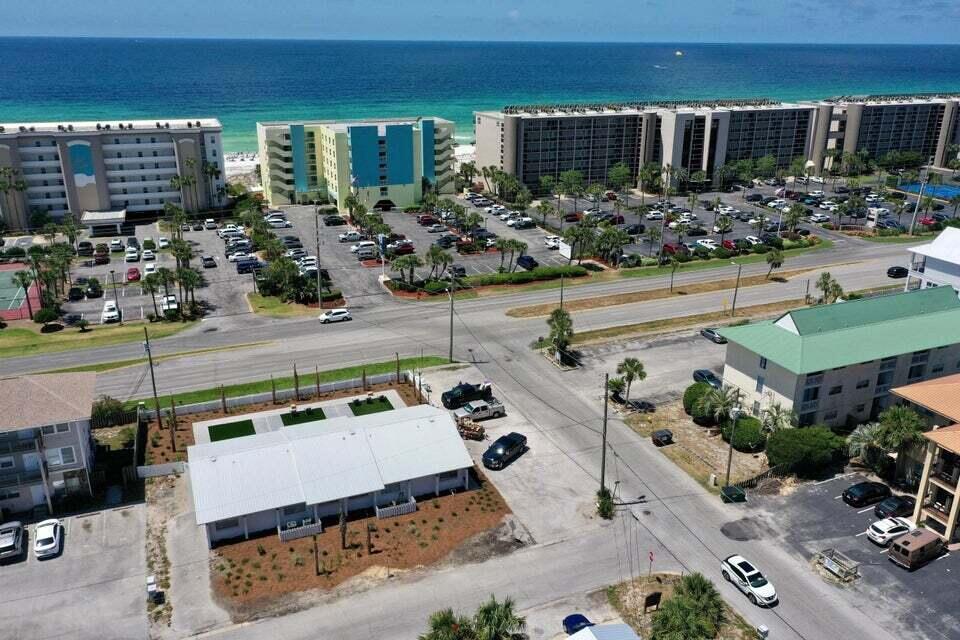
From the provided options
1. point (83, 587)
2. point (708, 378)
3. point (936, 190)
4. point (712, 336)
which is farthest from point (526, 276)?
point (936, 190)

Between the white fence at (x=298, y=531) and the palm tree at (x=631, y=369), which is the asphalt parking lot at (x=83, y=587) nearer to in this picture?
the white fence at (x=298, y=531)

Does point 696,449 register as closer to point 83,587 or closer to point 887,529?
point 887,529

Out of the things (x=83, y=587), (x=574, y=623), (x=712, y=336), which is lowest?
(x=83, y=587)

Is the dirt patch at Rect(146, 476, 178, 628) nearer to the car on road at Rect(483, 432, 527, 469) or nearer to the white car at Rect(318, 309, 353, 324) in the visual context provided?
the car on road at Rect(483, 432, 527, 469)

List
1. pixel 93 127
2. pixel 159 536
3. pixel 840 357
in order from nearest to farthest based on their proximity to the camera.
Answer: pixel 159 536
pixel 840 357
pixel 93 127

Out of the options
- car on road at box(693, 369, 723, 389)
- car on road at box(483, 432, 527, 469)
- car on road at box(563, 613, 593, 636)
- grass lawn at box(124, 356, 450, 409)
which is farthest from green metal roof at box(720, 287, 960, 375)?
grass lawn at box(124, 356, 450, 409)

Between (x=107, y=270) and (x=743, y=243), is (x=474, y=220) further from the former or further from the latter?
(x=107, y=270)

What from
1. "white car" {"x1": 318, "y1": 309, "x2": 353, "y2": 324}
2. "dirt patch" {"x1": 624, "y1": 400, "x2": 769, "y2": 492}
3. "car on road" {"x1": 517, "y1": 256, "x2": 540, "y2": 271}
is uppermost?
"car on road" {"x1": 517, "y1": 256, "x2": 540, "y2": 271}
